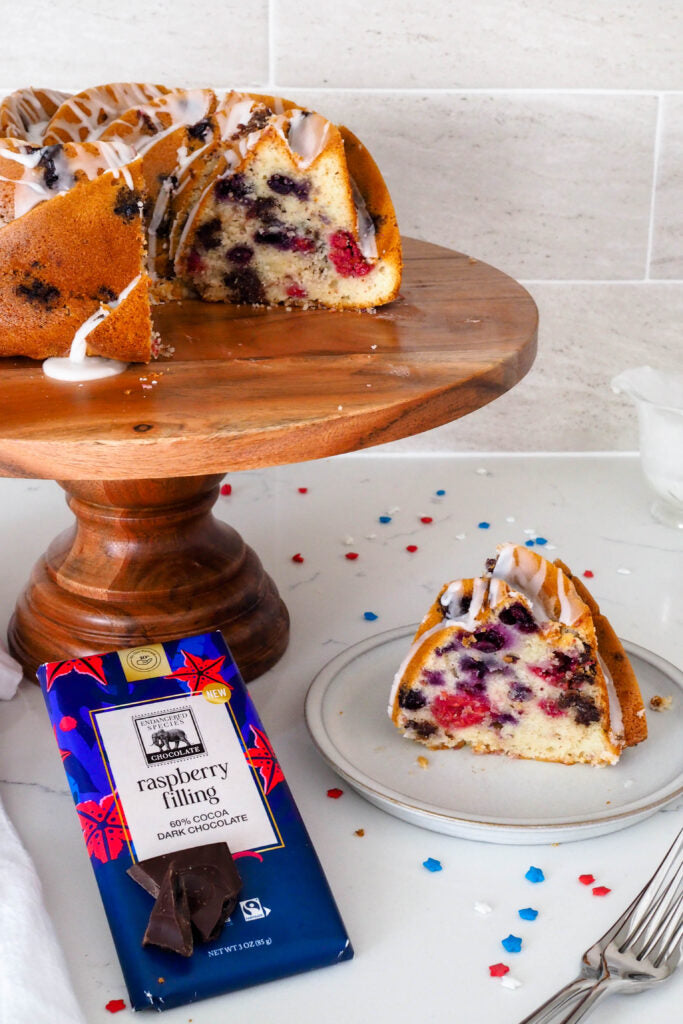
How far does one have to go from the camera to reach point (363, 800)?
0.85 meters

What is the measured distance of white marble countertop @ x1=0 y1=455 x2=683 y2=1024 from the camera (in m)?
0.70

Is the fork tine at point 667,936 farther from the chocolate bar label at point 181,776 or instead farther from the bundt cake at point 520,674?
the chocolate bar label at point 181,776

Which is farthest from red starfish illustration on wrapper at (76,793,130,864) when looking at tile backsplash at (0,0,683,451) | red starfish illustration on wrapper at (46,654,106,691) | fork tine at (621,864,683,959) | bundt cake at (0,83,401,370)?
tile backsplash at (0,0,683,451)

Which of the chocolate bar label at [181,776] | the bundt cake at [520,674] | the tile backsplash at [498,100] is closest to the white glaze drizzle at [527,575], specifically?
the bundt cake at [520,674]

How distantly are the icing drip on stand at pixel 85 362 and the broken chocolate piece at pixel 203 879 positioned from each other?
0.33 m

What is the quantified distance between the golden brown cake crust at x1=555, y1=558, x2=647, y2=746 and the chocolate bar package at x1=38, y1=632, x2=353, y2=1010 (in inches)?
9.6

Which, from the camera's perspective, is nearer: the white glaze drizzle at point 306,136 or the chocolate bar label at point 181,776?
the chocolate bar label at point 181,776

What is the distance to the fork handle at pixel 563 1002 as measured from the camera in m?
0.64

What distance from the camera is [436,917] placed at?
29.5 inches

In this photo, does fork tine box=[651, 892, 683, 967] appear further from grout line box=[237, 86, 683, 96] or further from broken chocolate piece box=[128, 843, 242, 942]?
grout line box=[237, 86, 683, 96]

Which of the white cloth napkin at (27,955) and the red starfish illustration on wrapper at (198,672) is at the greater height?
the red starfish illustration on wrapper at (198,672)

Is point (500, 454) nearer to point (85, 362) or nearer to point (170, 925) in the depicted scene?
point (85, 362)

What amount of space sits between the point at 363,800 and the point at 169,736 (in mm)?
155

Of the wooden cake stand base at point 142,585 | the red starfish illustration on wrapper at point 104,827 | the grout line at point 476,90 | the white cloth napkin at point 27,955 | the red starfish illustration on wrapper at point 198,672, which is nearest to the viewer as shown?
the white cloth napkin at point 27,955
